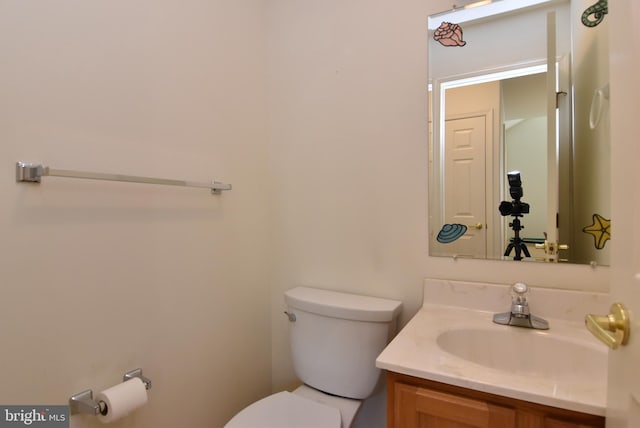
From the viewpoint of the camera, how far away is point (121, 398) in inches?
36.6

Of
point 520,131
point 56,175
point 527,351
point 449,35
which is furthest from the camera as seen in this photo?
point 449,35

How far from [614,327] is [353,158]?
1057mm

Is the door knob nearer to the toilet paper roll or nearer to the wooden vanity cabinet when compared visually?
the wooden vanity cabinet

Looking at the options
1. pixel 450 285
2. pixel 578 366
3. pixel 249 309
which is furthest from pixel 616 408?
pixel 249 309

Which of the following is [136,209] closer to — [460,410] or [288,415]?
[288,415]

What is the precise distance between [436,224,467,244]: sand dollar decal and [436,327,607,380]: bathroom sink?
0.34 metres

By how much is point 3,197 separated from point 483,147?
4.69ft

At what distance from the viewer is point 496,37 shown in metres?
1.20

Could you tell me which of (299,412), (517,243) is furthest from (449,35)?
(299,412)

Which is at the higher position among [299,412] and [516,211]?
[516,211]

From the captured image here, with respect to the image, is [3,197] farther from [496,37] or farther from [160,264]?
[496,37]

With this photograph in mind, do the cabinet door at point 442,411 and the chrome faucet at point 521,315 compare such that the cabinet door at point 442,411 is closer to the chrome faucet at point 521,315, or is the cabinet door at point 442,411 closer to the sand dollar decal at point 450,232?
the chrome faucet at point 521,315

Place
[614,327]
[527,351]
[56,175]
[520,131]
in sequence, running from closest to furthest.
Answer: [614,327] → [56,175] → [527,351] → [520,131]

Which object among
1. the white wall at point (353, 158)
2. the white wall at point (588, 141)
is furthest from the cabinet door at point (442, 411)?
the white wall at point (588, 141)
